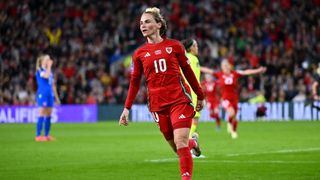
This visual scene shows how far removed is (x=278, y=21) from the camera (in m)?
40.2

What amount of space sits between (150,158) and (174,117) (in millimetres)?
5797

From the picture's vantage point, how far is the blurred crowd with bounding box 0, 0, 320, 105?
3797 cm

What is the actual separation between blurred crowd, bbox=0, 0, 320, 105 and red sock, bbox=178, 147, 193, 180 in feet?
88.2

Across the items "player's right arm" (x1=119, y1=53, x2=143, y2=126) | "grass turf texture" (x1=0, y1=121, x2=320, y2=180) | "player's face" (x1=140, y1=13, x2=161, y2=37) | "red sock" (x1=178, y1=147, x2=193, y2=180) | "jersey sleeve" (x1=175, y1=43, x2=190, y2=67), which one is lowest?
"grass turf texture" (x1=0, y1=121, x2=320, y2=180)

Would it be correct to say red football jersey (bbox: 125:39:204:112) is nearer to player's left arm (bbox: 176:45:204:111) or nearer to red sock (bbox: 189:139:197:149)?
player's left arm (bbox: 176:45:204:111)

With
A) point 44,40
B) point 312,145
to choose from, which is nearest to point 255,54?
point 44,40

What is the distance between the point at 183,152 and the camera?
10.0m

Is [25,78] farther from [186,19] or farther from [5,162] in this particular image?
[5,162]

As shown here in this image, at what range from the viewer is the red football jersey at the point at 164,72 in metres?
10.4

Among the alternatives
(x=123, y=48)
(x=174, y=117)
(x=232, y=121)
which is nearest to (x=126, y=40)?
(x=123, y=48)

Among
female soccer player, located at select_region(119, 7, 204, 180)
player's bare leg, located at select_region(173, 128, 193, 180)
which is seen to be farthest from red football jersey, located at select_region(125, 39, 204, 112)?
player's bare leg, located at select_region(173, 128, 193, 180)

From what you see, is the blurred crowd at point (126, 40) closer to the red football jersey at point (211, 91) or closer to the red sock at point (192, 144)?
the red football jersey at point (211, 91)

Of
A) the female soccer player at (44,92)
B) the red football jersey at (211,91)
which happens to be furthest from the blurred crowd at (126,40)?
the female soccer player at (44,92)

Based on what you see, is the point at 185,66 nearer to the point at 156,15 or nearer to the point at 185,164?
the point at 156,15
